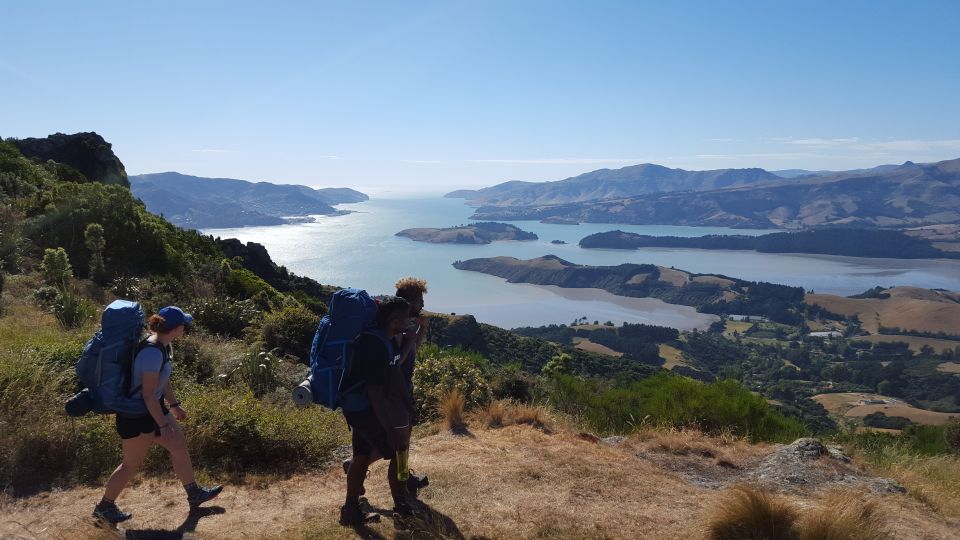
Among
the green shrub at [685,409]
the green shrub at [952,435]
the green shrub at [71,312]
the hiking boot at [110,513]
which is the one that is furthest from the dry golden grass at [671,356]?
the hiking boot at [110,513]

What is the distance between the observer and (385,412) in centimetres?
342

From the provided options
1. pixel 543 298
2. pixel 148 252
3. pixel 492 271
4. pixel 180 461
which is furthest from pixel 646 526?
pixel 492 271

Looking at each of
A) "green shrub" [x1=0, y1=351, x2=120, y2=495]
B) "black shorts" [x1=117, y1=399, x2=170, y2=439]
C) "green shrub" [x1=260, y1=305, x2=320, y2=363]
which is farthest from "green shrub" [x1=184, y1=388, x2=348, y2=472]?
"green shrub" [x1=260, y1=305, x2=320, y2=363]

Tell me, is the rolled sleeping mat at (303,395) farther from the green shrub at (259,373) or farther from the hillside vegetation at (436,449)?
the green shrub at (259,373)

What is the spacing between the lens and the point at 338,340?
134 inches

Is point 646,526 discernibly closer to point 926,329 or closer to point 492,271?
point 926,329

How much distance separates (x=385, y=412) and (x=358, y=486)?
1.99ft

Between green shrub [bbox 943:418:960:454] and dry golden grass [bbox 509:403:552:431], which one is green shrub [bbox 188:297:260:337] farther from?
green shrub [bbox 943:418:960:454]

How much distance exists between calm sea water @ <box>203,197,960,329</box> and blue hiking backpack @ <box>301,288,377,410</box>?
2856 inches

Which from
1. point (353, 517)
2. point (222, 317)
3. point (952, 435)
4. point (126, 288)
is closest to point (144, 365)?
point (353, 517)

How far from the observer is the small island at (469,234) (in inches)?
6452

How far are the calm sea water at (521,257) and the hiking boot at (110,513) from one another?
237 ft

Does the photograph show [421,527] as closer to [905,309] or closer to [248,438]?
[248,438]

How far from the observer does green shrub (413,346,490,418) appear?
7.05m
